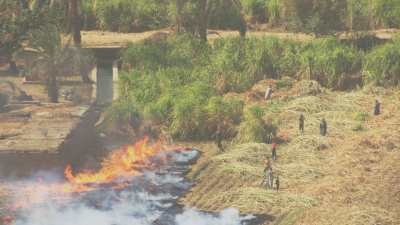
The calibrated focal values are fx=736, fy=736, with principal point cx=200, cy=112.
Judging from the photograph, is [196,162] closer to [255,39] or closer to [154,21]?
[255,39]

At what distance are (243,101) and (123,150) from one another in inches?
173

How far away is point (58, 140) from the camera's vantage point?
18.5 meters

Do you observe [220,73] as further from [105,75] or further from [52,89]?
[105,75]

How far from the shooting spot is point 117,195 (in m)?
16.5

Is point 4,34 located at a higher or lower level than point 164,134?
higher

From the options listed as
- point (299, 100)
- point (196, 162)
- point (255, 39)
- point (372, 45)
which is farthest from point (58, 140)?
point (372, 45)

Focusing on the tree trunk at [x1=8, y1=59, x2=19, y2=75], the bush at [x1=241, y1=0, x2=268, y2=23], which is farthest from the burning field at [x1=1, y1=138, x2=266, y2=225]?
the bush at [x1=241, y1=0, x2=268, y2=23]

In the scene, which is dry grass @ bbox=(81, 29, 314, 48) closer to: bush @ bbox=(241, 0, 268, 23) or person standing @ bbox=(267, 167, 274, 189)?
bush @ bbox=(241, 0, 268, 23)

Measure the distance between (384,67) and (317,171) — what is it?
908 cm

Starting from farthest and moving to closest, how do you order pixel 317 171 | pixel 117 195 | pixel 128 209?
pixel 317 171 < pixel 117 195 < pixel 128 209

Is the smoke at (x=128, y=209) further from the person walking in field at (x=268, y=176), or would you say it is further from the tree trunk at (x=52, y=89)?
the tree trunk at (x=52, y=89)

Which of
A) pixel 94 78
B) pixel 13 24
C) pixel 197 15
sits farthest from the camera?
pixel 197 15

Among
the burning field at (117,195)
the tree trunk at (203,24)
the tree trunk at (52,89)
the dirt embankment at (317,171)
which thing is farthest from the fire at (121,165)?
the tree trunk at (203,24)

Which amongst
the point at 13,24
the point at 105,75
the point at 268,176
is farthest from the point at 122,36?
the point at 268,176
